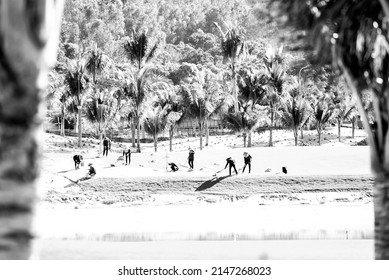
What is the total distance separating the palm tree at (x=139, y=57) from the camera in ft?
121

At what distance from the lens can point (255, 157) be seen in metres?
29.6

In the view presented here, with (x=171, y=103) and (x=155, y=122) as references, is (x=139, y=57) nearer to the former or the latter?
(x=155, y=122)

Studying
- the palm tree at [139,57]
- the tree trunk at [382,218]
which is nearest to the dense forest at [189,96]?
the palm tree at [139,57]

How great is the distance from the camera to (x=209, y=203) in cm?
2155

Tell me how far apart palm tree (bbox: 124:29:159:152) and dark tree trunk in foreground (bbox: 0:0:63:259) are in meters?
32.9

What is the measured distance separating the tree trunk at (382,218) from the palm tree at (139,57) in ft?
101

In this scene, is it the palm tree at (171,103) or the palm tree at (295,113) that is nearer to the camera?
the palm tree at (295,113)

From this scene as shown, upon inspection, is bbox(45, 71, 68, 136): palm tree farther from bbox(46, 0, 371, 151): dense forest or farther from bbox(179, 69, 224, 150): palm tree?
bbox(179, 69, 224, 150): palm tree

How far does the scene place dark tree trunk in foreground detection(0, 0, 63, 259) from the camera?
3723 millimetres

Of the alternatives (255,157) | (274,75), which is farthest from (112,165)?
(274,75)

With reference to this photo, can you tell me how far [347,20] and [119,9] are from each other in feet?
290

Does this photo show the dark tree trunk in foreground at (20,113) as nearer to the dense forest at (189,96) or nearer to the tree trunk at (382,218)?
the tree trunk at (382,218)

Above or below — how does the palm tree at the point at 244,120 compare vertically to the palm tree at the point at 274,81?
below

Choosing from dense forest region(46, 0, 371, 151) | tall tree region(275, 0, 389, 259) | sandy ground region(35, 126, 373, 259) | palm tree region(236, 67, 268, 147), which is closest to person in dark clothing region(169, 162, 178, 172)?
sandy ground region(35, 126, 373, 259)
